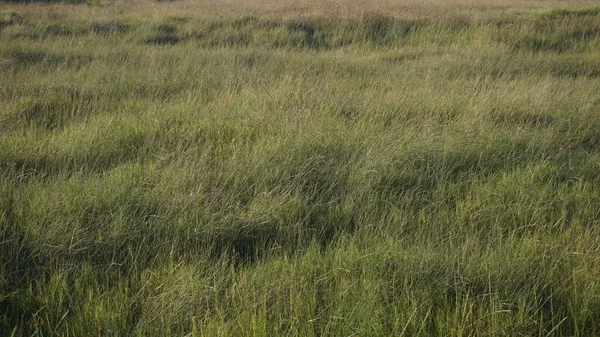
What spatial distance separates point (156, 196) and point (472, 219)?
1785 mm

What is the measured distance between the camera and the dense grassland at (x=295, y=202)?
213cm

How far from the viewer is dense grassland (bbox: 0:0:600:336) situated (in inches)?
83.7

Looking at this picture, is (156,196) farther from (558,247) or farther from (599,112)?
(599,112)

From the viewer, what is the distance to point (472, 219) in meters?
2.91

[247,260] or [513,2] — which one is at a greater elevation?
[513,2]

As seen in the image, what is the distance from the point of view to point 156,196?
2.99 m

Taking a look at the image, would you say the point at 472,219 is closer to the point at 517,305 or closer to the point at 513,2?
the point at 517,305

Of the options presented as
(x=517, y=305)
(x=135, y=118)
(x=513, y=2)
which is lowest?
(x=517, y=305)

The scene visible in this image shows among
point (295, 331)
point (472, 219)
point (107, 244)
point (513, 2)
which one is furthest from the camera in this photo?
point (513, 2)

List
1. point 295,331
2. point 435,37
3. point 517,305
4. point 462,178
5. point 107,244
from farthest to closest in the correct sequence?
point 435,37 < point 462,178 < point 107,244 < point 517,305 < point 295,331

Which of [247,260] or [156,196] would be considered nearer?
[247,260]

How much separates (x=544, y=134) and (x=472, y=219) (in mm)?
1703

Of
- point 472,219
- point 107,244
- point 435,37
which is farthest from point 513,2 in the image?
point 107,244

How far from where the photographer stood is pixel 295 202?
2977 mm
